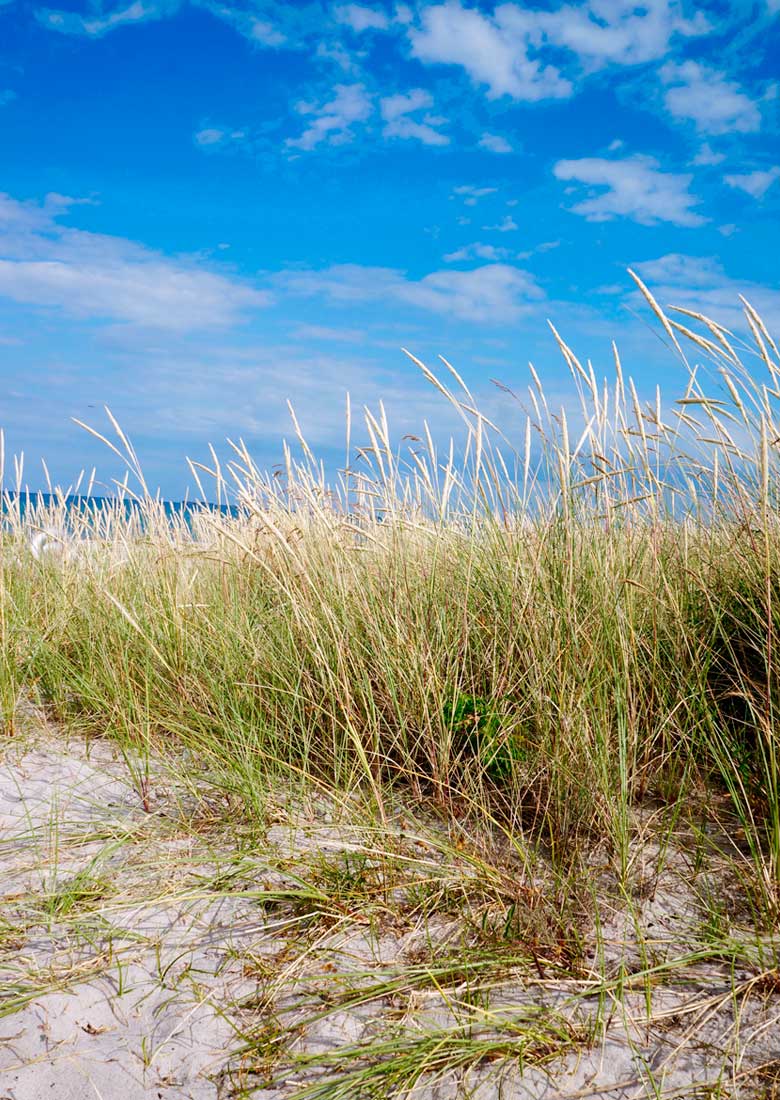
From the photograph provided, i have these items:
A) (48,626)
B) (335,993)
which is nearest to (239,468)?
(48,626)

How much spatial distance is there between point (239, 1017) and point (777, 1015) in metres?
1.12

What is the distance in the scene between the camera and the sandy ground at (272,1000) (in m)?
1.47

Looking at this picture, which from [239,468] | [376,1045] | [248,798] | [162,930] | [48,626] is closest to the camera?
[376,1045]

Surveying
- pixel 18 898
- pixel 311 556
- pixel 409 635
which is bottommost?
pixel 18 898

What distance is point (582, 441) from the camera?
2.41 m

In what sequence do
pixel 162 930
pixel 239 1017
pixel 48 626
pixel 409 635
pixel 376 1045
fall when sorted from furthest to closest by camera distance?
pixel 48 626 < pixel 409 635 < pixel 162 930 < pixel 239 1017 < pixel 376 1045

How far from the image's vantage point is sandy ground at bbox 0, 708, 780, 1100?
1473 millimetres

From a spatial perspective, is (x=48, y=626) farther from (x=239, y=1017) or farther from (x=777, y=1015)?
(x=777, y=1015)

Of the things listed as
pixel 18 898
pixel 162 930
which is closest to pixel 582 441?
pixel 162 930

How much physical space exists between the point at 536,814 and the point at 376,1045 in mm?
788

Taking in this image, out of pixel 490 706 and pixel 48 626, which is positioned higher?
pixel 48 626

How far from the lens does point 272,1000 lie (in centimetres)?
166

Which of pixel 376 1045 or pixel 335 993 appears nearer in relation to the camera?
pixel 376 1045

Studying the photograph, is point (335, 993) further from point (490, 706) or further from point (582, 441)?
point (582, 441)
